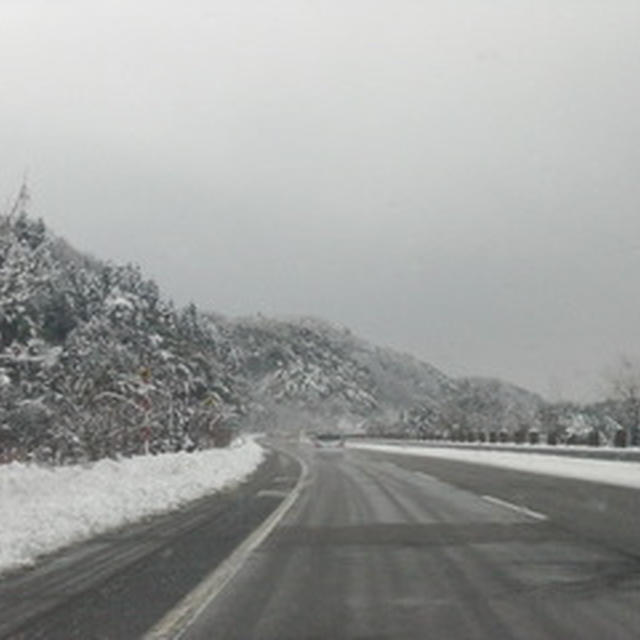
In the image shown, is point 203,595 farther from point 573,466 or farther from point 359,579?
point 573,466

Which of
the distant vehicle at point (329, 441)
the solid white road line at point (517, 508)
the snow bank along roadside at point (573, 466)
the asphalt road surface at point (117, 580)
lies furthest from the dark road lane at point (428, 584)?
the distant vehicle at point (329, 441)

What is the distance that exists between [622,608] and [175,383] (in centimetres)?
4710

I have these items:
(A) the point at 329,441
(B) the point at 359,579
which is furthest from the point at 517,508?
(A) the point at 329,441

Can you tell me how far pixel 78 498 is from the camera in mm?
18688

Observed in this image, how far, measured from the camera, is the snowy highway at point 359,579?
8.23 metres

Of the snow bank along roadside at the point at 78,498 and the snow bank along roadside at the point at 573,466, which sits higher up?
the snow bank along roadside at the point at 573,466

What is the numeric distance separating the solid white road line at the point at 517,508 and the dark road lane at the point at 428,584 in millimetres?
202

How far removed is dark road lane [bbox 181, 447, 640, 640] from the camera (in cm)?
816

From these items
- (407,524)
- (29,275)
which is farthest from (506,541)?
(29,275)

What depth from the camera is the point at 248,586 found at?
1044 cm

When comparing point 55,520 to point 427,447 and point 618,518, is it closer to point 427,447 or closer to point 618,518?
point 618,518

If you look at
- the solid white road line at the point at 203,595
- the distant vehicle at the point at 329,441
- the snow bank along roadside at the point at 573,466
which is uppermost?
the distant vehicle at the point at 329,441

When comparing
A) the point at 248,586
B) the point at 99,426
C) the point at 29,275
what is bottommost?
the point at 248,586

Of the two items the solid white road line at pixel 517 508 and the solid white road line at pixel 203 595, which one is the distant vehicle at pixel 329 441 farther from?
the solid white road line at pixel 203 595
